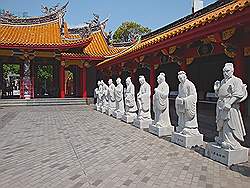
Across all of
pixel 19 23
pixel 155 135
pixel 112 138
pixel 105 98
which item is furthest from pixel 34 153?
pixel 19 23

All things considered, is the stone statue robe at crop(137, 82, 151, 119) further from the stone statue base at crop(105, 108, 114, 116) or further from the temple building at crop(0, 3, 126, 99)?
the temple building at crop(0, 3, 126, 99)

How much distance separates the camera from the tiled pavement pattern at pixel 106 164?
378cm

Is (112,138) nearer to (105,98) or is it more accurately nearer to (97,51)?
(105,98)

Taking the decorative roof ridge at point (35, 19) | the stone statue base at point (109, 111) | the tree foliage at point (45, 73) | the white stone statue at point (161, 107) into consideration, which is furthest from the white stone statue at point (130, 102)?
the tree foliage at point (45, 73)

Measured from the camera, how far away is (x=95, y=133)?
293 inches

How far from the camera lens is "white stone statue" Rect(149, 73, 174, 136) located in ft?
22.0

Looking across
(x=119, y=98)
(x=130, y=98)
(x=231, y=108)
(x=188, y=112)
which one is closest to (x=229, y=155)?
(x=231, y=108)

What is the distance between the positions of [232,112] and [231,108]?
0.07m

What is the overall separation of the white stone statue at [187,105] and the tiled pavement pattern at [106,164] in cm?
50

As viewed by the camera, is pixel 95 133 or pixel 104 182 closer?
pixel 104 182

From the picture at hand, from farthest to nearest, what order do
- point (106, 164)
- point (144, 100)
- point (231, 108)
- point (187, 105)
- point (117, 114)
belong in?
point (117, 114) → point (144, 100) → point (187, 105) → point (106, 164) → point (231, 108)

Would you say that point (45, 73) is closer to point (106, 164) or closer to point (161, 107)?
point (161, 107)

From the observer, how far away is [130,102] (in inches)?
366

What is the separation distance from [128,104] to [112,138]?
2789 millimetres
